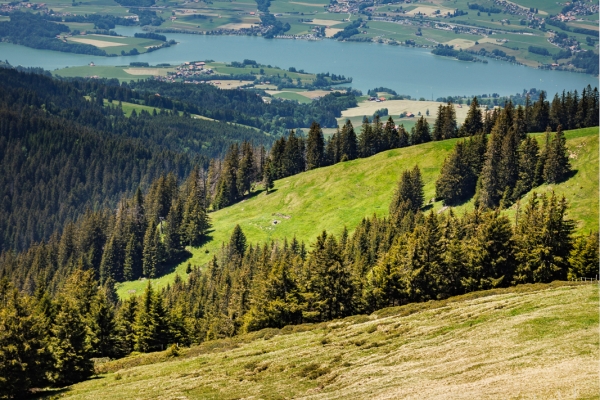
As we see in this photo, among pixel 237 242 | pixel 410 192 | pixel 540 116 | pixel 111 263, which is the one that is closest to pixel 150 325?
pixel 237 242

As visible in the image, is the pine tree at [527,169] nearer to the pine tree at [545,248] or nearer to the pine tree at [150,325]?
the pine tree at [545,248]

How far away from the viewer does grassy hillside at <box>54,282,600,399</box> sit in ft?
139

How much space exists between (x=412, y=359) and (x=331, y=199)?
125841 mm

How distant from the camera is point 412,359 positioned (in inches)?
2094

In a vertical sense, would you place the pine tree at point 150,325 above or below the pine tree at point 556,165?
below

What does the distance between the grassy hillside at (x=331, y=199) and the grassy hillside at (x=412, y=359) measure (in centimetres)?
8523

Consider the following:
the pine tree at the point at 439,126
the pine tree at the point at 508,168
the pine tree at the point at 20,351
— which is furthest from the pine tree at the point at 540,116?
the pine tree at the point at 20,351

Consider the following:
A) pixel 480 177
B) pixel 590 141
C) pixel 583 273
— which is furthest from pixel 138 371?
pixel 590 141

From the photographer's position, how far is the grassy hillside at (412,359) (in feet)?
139

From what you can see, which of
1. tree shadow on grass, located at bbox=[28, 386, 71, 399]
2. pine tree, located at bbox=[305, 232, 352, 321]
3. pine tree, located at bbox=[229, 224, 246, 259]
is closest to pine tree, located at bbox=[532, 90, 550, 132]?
pine tree, located at bbox=[229, 224, 246, 259]

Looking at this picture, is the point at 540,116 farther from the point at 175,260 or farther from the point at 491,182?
the point at 175,260

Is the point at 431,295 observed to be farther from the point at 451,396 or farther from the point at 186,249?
the point at 186,249

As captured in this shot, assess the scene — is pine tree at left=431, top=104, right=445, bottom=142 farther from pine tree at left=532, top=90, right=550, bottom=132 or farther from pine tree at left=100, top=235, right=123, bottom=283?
pine tree at left=100, top=235, right=123, bottom=283

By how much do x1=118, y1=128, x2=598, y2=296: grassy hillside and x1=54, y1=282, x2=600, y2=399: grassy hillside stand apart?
8523 centimetres
